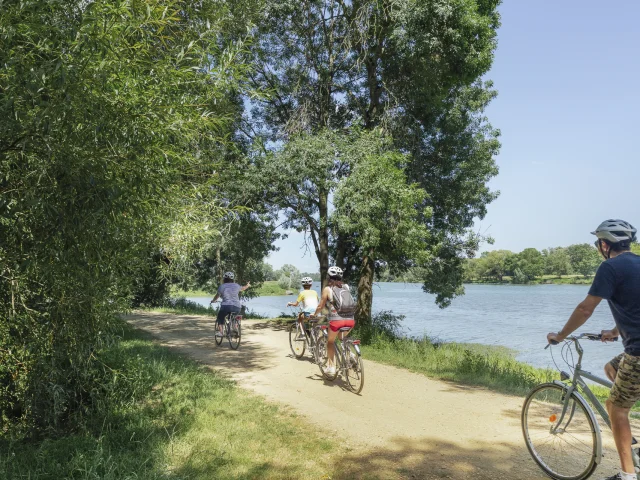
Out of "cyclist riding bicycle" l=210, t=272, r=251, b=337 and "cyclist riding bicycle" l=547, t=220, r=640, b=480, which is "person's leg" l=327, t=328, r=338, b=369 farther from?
"cyclist riding bicycle" l=547, t=220, r=640, b=480

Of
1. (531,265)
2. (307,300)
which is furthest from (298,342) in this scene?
(531,265)

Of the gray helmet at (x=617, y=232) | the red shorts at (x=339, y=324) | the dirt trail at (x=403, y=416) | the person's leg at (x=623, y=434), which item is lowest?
the dirt trail at (x=403, y=416)

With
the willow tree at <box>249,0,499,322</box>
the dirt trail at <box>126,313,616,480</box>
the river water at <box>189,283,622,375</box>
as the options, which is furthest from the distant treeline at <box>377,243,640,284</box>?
the dirt trail at <box>126,313,616,480</box>

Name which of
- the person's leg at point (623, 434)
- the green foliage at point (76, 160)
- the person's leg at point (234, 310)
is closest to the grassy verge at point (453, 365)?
the person's leg at point (234, 310)

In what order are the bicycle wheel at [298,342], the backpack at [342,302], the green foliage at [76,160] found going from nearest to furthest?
the green foliage at [76,160] < the backpack at [342,302] < the bicycle wheel at [298,342]

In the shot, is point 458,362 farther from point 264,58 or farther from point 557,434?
point 264,58

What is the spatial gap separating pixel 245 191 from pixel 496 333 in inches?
785

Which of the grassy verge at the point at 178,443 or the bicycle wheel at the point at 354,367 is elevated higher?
the bicycle wheel at the point at 354,367

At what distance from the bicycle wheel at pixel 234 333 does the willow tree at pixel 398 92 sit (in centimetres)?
437

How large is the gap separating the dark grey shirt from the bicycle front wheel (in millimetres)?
9062

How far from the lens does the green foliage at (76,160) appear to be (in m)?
3.56

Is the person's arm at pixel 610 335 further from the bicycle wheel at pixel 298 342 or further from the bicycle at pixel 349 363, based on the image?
the bicycle wheel at pixel 298 342

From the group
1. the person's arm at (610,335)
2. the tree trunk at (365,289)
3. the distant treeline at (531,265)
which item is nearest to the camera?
the person's arm at (610,335)

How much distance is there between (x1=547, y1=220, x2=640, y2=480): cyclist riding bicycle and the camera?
11.2 ft
